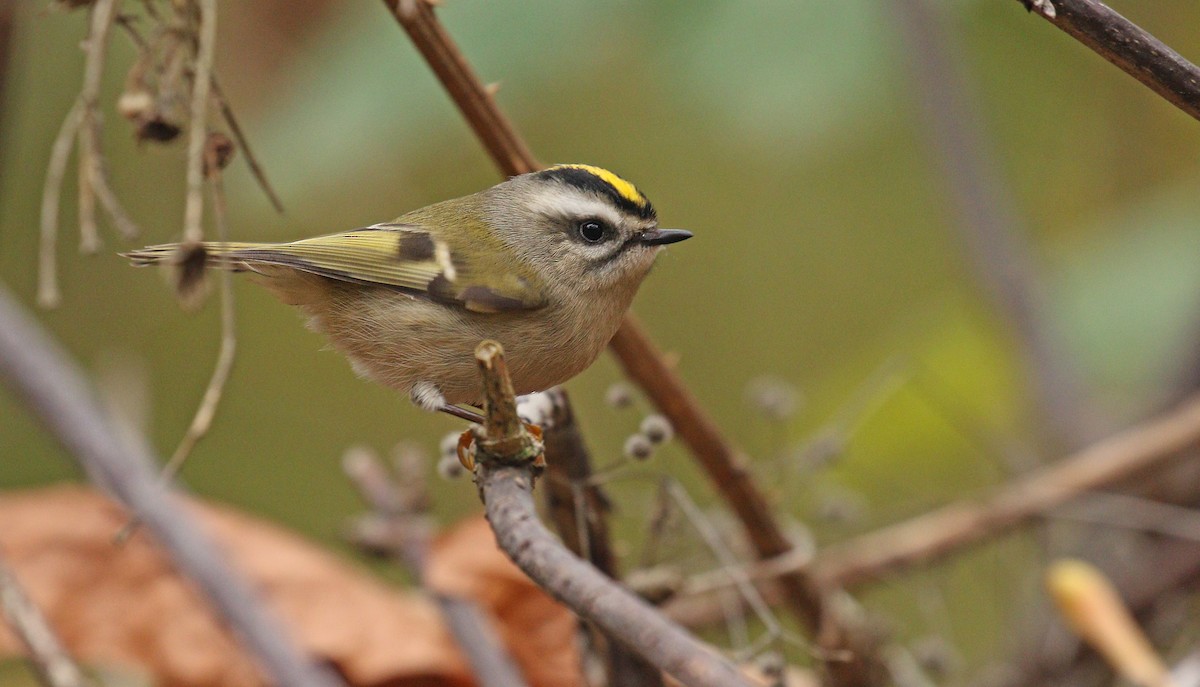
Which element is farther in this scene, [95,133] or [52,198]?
[52,198]

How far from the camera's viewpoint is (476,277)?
6.26ft

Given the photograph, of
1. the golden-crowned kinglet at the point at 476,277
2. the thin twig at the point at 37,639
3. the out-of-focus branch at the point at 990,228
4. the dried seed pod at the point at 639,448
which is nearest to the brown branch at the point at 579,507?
the dried seed pod at the point at 639,448

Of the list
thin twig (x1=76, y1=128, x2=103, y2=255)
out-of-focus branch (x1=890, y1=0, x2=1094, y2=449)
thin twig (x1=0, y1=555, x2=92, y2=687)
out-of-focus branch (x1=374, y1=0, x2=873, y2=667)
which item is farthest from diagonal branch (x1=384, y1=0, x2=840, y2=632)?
out-of-focus branch (x1=890, y1=0, x2=1094, y2=449)

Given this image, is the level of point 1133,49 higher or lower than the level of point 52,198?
lower

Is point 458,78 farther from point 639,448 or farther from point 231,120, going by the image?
point 639,448

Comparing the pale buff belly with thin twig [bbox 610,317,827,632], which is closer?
thin twig [bbox 610,317,827,632]

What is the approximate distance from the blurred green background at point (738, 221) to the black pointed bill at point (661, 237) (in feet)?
1.31

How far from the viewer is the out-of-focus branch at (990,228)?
296cm

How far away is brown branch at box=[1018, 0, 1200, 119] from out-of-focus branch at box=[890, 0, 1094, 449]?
6.47 feet

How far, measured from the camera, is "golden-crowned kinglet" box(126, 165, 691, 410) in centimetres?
184

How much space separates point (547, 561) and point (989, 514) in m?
1.57

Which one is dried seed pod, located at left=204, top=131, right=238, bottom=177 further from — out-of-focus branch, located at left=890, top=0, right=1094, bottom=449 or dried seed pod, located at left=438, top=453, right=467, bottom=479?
out-of-focus branch, located at left=890, top=0, right=1094, bottom=449

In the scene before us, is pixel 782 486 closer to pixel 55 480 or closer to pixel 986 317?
pixel 986 317

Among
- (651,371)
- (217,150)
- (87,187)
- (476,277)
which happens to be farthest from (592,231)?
(87,187)
